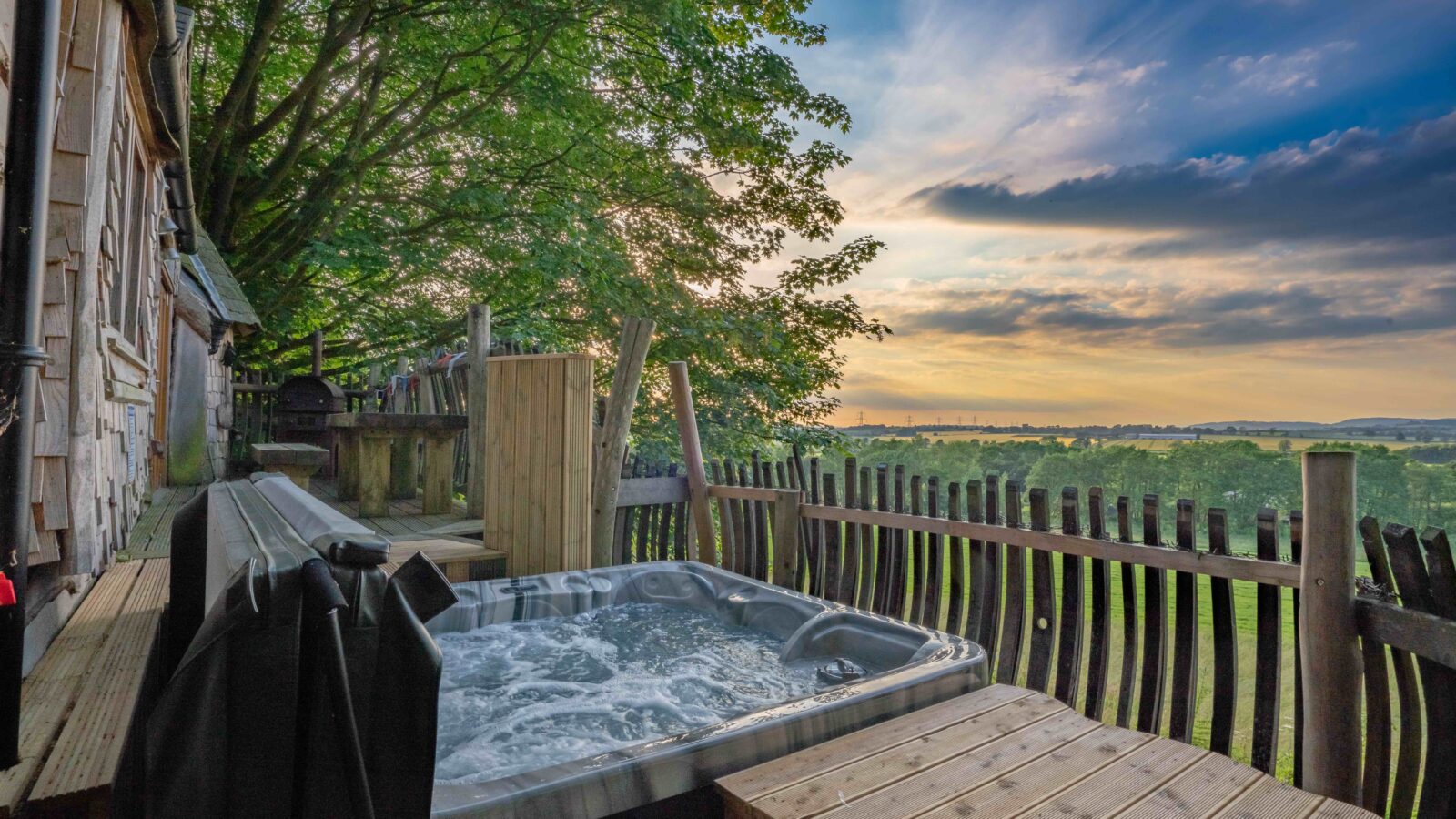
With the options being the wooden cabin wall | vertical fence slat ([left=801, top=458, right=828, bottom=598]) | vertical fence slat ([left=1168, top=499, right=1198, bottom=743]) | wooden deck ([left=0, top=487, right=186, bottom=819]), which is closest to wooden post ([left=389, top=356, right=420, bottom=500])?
the wooden cabin wall

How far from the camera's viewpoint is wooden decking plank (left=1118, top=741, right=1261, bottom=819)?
1543 mm

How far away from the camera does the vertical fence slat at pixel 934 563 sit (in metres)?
3.45

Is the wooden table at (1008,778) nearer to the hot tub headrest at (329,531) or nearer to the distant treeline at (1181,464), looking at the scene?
the hot tub headrest at (329,531)

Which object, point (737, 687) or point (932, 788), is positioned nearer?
point (932, 788)

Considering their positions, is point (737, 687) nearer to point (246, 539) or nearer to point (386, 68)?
point (246, 539)

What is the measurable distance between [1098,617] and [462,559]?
10.4ft

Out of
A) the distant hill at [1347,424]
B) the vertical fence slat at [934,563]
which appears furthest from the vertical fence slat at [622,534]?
the distant hill at [1347,424]

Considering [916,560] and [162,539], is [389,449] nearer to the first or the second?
[162,539]

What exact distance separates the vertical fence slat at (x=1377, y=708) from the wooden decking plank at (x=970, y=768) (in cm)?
89

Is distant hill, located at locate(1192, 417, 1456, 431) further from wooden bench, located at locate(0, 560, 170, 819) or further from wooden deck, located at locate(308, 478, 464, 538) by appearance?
wooden bench, located at locate(0, 560, 170, 819)

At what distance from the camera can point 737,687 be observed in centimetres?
290

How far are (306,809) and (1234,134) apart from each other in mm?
14334

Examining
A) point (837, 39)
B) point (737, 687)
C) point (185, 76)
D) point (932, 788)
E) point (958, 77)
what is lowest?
point (737, 687)

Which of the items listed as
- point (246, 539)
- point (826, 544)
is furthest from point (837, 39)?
point (246, 539)
